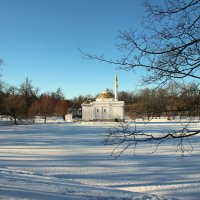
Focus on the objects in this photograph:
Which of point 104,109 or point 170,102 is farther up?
point 104,109

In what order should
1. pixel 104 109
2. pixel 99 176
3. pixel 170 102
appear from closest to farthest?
1. pixel 170 102
2. pixel 99 176
3. pixel 104 109

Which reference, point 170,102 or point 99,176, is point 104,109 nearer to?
point 99,176

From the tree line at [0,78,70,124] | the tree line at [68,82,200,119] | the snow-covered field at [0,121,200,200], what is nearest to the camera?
the tree line at [68,82,200,119]

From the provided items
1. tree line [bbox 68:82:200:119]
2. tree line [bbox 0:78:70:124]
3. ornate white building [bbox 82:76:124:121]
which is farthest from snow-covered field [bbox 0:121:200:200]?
ornate white building [bbox 82:76:124:121]

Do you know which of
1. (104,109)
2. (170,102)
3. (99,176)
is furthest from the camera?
(104,109)

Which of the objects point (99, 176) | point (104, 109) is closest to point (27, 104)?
point (104, 109)

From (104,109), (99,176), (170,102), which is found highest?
(104,109)

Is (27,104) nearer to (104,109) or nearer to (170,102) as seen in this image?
(104,109)

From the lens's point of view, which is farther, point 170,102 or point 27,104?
→ point 27,104

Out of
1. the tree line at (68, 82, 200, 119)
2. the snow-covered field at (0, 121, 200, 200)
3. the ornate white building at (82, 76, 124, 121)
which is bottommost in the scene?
the snow-covered field at (0, 121, 200, 200)

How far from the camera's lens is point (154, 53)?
6.16 m

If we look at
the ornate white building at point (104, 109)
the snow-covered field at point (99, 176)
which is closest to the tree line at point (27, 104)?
the ornate white building at point (104, 109)

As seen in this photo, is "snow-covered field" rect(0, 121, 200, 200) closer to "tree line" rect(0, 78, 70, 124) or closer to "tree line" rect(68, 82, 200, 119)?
"tree line" rect(68, 82, 200, 119)

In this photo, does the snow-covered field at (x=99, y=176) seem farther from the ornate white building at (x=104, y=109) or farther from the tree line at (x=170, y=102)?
the ornate white building at (x=104, y=109)
